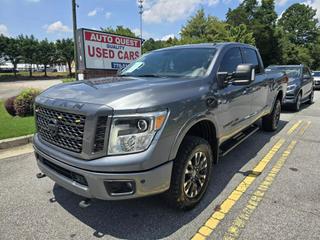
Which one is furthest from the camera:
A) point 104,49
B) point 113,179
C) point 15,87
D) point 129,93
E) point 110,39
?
point 15,87

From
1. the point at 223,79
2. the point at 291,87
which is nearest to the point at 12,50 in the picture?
the point at 291,87

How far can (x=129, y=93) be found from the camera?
250 centimetres

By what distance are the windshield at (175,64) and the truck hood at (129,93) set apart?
0.48m

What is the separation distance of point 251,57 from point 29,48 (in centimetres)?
4836

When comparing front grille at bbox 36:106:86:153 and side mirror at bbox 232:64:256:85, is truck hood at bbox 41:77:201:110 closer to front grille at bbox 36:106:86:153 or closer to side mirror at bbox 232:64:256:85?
front grille at bbox 36:106:86:153

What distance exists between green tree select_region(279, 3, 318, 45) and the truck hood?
73750 mm

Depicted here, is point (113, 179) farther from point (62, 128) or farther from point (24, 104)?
point (24, 104)

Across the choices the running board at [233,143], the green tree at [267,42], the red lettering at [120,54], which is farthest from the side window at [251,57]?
the green tree at [267,42]

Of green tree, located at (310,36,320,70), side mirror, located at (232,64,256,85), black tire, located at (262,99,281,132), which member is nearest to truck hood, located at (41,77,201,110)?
side mirror, located at (232,64,256,85)

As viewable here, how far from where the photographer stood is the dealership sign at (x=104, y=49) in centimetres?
908

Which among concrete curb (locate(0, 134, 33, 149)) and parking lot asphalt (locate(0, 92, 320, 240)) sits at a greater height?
concrete curb (locate(0, 134, 33, 149))

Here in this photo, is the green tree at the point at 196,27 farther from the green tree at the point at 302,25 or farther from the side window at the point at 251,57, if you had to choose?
the green tree at the point at 302,25

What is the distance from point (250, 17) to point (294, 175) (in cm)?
5285

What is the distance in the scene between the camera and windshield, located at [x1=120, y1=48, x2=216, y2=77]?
3543 mm
